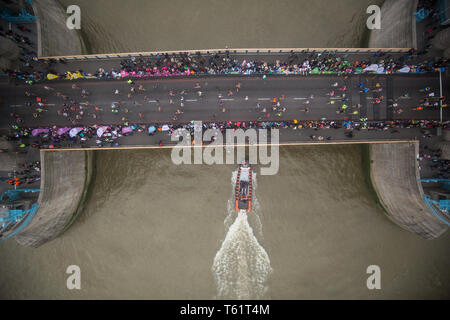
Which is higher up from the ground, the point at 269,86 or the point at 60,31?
the point at 60,31

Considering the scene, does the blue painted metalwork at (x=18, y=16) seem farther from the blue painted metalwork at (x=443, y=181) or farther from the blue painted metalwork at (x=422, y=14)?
the blue painted metalwork at (x=443, y=181)

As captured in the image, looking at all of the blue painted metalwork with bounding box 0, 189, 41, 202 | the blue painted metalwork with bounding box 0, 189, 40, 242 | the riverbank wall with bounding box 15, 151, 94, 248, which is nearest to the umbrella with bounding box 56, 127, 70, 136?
the riverbank wall with bounding box 15, 151, 94, 248

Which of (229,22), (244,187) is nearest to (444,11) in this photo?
(229,22)

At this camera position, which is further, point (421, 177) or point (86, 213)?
point (86, 213)

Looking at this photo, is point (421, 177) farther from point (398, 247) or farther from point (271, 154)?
point (271, 154)

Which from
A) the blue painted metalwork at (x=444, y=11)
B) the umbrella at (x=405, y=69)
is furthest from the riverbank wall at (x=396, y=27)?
the blue painted metalwork at (x=444, y=11)

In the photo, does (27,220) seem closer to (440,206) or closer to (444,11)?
(440,206)
